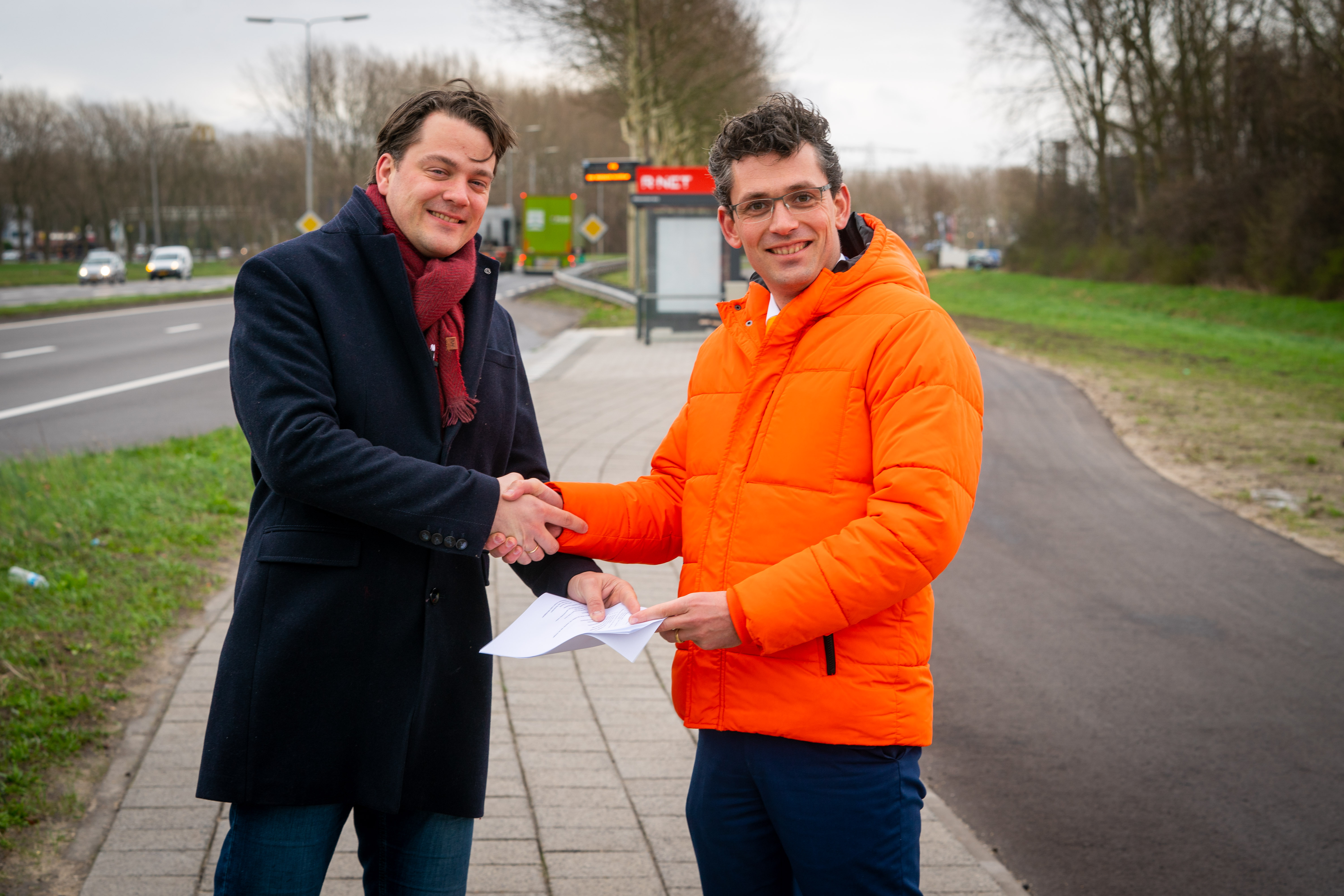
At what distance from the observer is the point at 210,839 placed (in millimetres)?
3299

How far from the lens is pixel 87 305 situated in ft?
95.1

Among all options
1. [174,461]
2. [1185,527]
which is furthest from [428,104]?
[174,461]

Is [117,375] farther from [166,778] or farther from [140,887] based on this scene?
[140,887]

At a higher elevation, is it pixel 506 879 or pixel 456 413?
pixel 456 413

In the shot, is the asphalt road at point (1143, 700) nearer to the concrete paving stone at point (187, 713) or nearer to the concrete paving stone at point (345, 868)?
the concrete paving stone at point (345, 868)

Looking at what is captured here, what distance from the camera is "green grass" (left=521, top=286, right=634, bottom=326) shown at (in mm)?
25781

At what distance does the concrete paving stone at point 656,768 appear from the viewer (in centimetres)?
388

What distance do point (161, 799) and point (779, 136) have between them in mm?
2892

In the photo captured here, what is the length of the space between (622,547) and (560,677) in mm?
2517

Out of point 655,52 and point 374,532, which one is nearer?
point 374,532

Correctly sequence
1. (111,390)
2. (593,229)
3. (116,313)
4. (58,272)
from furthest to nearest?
(58,272) < (593,229) < (116,313) < (111,390)

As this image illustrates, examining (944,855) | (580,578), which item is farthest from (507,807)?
(580,578)

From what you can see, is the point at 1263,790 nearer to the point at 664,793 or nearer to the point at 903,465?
the point at 664,793

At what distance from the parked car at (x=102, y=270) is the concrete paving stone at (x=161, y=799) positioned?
45302 mm
